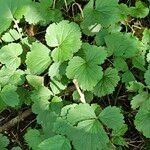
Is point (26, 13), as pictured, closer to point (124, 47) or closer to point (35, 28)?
point (35, 28)

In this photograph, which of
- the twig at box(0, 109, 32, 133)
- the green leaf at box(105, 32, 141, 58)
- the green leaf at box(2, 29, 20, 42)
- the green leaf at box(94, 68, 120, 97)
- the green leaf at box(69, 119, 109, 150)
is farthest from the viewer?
the twig at box(0, 109, 32, 133)

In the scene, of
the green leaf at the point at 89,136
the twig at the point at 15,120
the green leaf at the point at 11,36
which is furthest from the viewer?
the twig at the point at 15,120

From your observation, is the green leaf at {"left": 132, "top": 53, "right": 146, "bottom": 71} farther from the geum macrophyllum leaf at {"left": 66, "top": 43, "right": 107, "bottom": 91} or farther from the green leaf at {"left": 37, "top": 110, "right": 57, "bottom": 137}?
the green leaf at {"left": 37, "top": 110, "right": 57, "bottom": 137}

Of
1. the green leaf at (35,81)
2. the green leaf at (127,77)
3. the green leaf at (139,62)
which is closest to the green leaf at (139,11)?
the green leaf at (139,62)

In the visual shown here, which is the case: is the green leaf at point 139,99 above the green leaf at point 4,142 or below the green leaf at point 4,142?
above

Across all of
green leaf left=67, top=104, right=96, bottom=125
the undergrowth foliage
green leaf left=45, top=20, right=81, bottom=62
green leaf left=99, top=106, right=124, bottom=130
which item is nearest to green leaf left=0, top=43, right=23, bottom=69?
the undergrowth foliage

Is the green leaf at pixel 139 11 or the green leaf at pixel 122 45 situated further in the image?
the green leaf at pixel 139 11

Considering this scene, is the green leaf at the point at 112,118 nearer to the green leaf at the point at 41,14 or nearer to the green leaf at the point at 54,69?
the green leaf at the point at 54,69
